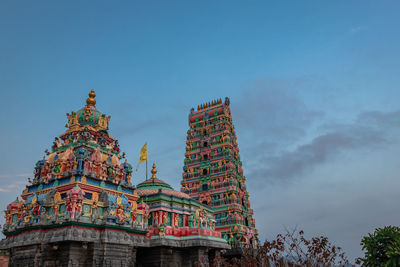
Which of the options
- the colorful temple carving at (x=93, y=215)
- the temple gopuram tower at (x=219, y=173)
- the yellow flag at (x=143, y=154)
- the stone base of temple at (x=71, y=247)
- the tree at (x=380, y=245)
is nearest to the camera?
the tree at (x=380, y=245)

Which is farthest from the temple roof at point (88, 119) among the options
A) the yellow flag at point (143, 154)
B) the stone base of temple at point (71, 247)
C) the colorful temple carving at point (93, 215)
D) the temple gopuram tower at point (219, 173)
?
the temple gopuram tower at point (219, 173)

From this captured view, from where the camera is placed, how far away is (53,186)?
33.0 metres

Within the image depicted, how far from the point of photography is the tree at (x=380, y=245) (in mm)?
16892

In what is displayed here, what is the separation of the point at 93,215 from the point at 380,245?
23651mm

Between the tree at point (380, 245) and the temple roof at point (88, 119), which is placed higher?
the temple roof at point (88, 119)

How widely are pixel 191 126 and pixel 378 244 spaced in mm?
54629

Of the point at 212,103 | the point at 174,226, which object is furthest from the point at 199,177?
the point at 174,226

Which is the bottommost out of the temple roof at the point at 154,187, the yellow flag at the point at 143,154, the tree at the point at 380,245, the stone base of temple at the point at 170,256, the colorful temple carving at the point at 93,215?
the tree at the point at 380,245

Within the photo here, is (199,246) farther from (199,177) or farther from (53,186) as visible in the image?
(199,177)

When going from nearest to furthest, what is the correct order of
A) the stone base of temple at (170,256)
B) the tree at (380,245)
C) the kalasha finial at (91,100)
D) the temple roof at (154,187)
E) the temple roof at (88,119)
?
the tree at (380,245) → the stone base of temple at (170,256) → the temple roof at (88,119) → the kalasha finial at (91,100) → the temple roof at (154,187)

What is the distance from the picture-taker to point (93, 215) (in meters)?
30.8

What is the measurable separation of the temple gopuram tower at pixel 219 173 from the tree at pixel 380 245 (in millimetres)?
37614

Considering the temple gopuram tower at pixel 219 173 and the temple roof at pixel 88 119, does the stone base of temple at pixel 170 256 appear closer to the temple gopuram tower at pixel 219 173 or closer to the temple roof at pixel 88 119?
the temple roof at pixel 88 119

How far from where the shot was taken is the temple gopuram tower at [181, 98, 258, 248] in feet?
186
